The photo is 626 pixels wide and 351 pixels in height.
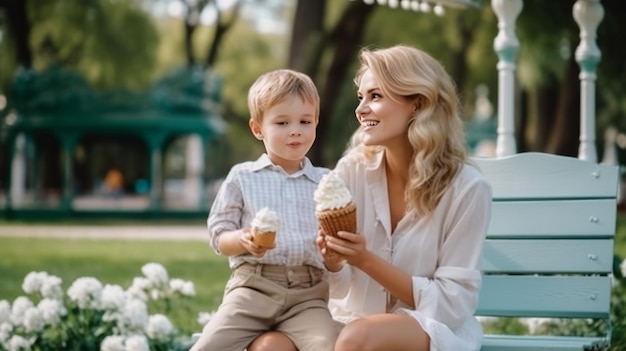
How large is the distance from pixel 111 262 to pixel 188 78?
1141cm

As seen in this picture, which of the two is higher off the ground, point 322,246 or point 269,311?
point 322,246

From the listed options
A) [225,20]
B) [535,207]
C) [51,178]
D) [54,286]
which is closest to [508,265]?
[535,207]

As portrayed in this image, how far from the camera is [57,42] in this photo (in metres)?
27.8

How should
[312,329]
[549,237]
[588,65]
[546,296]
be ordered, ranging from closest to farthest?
[312,329] < [546,296] < [549,237] < [588,65]

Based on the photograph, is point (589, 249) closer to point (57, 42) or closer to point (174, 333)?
point (174, 333)

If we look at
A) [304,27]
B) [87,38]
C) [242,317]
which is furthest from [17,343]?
[87,38]

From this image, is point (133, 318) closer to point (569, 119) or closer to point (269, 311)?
point (269, 311)

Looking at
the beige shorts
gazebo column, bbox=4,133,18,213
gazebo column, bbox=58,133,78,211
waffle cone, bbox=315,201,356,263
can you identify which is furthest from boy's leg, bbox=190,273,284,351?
gazebo column, bbox=58,133,78,211

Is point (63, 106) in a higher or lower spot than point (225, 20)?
lower

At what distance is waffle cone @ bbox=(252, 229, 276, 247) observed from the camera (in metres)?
3.19

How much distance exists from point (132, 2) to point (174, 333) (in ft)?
78.6

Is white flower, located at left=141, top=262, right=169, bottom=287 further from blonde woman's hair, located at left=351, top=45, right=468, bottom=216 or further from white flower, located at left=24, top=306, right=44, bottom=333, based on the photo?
blonde woman's hair, located at left=351, top=45, right=468, bottom=216

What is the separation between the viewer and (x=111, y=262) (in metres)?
12.0

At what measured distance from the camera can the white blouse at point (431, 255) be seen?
3514 mm
